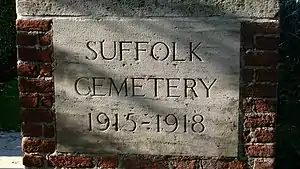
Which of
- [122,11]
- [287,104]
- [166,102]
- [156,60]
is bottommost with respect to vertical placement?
[287,104]

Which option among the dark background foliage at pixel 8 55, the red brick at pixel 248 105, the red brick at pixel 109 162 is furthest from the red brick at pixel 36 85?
the dark background foliage at pixel 8 55

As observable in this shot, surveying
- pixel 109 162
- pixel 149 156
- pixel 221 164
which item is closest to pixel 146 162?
pixel 149 156

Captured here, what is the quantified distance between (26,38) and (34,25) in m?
0.08

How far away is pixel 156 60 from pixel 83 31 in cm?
39

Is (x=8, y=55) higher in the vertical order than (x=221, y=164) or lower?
lower

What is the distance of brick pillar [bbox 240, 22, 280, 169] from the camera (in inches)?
131

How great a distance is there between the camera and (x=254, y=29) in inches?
130

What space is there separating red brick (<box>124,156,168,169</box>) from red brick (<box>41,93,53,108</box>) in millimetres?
487

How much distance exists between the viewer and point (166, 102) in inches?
135

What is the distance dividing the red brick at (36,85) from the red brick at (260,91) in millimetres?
986

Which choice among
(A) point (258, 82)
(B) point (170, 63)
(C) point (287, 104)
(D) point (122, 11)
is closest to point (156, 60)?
(B) point (170, 63)

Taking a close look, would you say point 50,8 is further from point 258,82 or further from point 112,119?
point 258,82

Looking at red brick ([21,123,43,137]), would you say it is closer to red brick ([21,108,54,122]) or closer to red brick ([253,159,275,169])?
red brick ([21,108,54,122])

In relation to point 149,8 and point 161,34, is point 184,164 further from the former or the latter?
point 149,8
